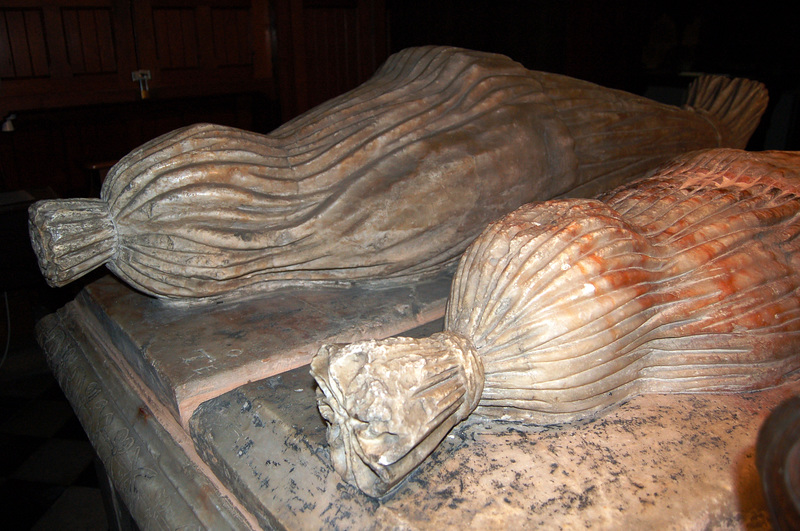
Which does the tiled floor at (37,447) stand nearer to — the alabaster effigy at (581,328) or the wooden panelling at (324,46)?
the alabaster effigy at (581,328)

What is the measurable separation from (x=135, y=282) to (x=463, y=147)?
3.23ft

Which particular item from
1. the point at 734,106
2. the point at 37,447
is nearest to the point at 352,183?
the point at 734,106

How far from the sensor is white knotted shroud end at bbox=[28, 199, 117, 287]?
55.4 inches

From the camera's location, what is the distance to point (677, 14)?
3.72 m

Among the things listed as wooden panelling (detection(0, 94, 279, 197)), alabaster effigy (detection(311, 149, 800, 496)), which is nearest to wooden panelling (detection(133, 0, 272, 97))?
wooden panelling (detection(0, 94, 279, 197))

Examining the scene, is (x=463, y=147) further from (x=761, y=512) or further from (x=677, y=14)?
(x=677, y=14)

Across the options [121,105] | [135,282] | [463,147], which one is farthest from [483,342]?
[121,105]

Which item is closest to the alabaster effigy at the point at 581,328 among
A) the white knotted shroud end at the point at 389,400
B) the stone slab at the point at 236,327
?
the white knotted shroud end at the point at 389,400

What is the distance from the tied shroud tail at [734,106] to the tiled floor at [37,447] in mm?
2810

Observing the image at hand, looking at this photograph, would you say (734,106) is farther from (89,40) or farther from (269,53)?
(89,40)

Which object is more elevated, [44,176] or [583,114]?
[583,114]

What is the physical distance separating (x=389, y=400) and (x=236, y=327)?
740 mm

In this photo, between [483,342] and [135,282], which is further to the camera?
[135,282]

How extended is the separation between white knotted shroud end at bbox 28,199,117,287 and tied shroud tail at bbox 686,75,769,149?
2252 millimetres
